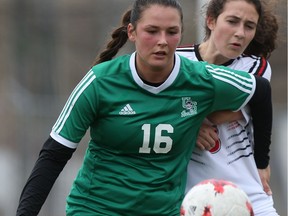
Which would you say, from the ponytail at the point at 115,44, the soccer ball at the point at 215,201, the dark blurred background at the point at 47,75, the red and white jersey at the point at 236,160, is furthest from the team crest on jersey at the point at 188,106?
the dark blurred background at the point at 47,75

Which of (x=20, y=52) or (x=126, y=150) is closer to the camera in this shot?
(x=126, y=150)

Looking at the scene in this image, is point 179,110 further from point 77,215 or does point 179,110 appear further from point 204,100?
point 77,215

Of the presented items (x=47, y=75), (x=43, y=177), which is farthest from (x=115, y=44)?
(x=47, y=75)

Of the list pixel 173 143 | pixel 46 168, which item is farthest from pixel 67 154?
pixel 173 143

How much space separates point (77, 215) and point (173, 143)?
1.97 ft

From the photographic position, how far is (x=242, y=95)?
5.79 m

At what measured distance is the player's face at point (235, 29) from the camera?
590 centimetres

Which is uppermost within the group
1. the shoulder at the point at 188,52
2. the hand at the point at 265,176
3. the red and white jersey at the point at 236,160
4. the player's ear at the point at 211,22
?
the player's ear at the point at 211,22

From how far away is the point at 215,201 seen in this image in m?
5.07

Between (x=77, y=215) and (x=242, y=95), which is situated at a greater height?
(x=242, y=95)

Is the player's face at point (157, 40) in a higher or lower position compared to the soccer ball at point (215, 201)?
higher

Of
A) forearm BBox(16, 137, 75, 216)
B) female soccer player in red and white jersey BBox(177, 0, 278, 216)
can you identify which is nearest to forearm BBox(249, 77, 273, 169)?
female soccer player in red and white jersey BBox(177, 0, 278, 216)

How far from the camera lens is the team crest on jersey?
5.68m

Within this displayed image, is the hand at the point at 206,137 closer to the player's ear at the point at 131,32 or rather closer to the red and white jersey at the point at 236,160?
the red and white jersey at the point at 236,160
